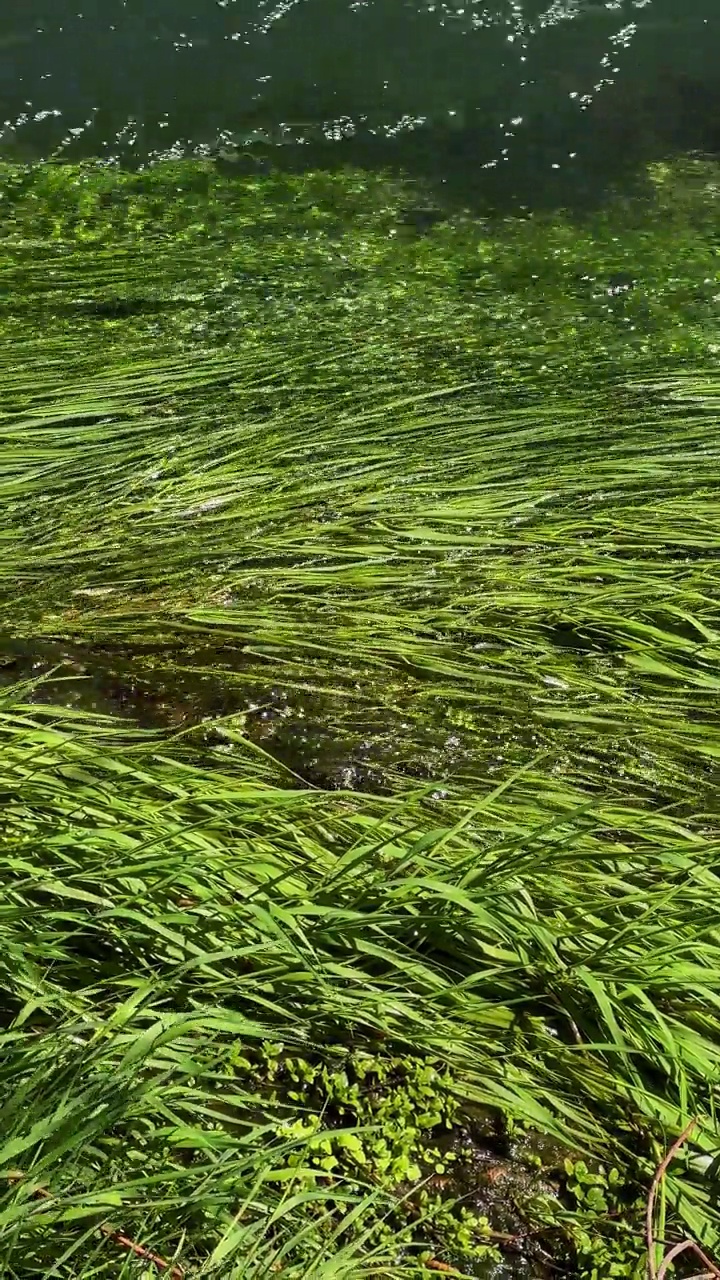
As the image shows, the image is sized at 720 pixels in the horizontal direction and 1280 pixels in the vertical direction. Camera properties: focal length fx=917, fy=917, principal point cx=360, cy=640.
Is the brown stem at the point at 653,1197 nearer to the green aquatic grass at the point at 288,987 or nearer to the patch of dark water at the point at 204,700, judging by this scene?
the green aquatic grass at the point at 288,987

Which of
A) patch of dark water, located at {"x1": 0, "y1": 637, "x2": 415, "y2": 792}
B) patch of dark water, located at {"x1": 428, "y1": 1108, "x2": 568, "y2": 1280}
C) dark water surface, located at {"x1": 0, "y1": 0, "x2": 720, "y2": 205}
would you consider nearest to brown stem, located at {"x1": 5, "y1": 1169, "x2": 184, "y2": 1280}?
patch of dark water, located at {"x1": 428, "y1": 1108, "x2": 568, "y2": 1280}

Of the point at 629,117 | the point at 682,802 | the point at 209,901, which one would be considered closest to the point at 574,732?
the point at 682,802

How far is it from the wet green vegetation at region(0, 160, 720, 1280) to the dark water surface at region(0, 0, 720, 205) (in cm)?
162

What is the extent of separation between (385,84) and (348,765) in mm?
5457

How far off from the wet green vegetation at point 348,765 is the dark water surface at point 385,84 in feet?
5.32

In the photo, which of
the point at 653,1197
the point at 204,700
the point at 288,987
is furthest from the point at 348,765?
the point at 653,1197

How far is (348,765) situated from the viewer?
77.9 inches

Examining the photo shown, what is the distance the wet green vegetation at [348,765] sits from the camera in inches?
48.8

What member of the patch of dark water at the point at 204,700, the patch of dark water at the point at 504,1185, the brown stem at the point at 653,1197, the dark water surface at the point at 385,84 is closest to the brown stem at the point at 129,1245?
the patch of dark water at the point at 504,1185

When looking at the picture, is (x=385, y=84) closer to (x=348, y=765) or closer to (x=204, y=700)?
(x=204, y=700)

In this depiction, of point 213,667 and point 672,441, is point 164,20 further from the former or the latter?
point 213,667

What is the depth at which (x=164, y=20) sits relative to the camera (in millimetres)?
6160

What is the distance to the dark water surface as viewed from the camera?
201 inches

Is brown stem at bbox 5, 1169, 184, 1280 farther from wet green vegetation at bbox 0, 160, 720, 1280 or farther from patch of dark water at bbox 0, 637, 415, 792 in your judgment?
patch of dark water at bbox 0, 637, 415, 792
